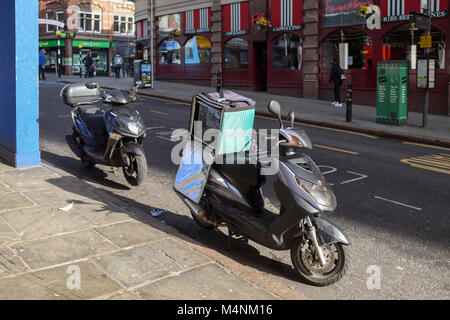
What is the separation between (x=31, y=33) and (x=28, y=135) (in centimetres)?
172

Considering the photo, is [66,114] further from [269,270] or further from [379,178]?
[269,270]

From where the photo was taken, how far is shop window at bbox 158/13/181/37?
30.2 m

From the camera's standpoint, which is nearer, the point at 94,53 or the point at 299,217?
the point at 299,217

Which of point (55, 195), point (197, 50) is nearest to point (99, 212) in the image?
point (55, 195)

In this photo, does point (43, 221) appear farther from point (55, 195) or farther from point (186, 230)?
point (186, 230)

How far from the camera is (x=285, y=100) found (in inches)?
858

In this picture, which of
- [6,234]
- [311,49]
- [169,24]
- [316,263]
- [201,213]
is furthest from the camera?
[169,24]

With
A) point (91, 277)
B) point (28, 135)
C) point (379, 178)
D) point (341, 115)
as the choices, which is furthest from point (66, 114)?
point (91, 277)

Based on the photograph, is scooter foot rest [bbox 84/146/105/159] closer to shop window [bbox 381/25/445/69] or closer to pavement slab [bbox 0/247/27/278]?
pavement slab [bbox 0/247/27/278]

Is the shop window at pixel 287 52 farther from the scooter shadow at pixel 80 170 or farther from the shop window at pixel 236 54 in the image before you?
the scooter shadow at pixel 80 170

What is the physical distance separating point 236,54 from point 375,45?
9.01 meters

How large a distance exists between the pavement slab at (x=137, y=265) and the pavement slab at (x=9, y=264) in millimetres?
661

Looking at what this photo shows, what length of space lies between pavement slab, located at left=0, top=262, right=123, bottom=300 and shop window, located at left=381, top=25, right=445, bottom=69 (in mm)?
16437

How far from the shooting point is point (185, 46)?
30031mm
